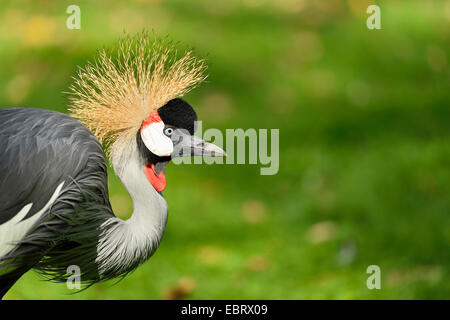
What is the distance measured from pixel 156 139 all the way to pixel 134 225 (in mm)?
207

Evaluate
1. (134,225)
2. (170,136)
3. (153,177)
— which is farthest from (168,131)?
(134,225)

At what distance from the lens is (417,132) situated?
12.6 ft

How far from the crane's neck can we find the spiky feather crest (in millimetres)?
58

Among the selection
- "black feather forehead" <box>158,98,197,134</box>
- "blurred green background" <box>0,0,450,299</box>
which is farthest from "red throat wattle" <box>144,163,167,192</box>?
"blurred green background" <box>0,0,450,299</box>

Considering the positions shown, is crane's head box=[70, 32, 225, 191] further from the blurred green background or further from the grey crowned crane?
the blurred green background

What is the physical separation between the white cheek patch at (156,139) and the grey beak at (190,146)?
2cm

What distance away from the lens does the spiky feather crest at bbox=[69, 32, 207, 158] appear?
5.09 ft

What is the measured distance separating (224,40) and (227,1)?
24.7 inches

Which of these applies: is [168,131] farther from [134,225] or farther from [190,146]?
[134,225]

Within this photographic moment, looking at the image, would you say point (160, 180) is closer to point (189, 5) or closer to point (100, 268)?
point (100, 268)

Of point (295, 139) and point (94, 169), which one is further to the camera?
point (295, 139)

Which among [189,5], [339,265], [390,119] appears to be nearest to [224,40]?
[189,5]

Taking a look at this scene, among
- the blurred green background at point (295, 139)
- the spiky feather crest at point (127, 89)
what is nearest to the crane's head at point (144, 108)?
the spiky feather crest at point (127, 89)

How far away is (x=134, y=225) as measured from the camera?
1.54 m
